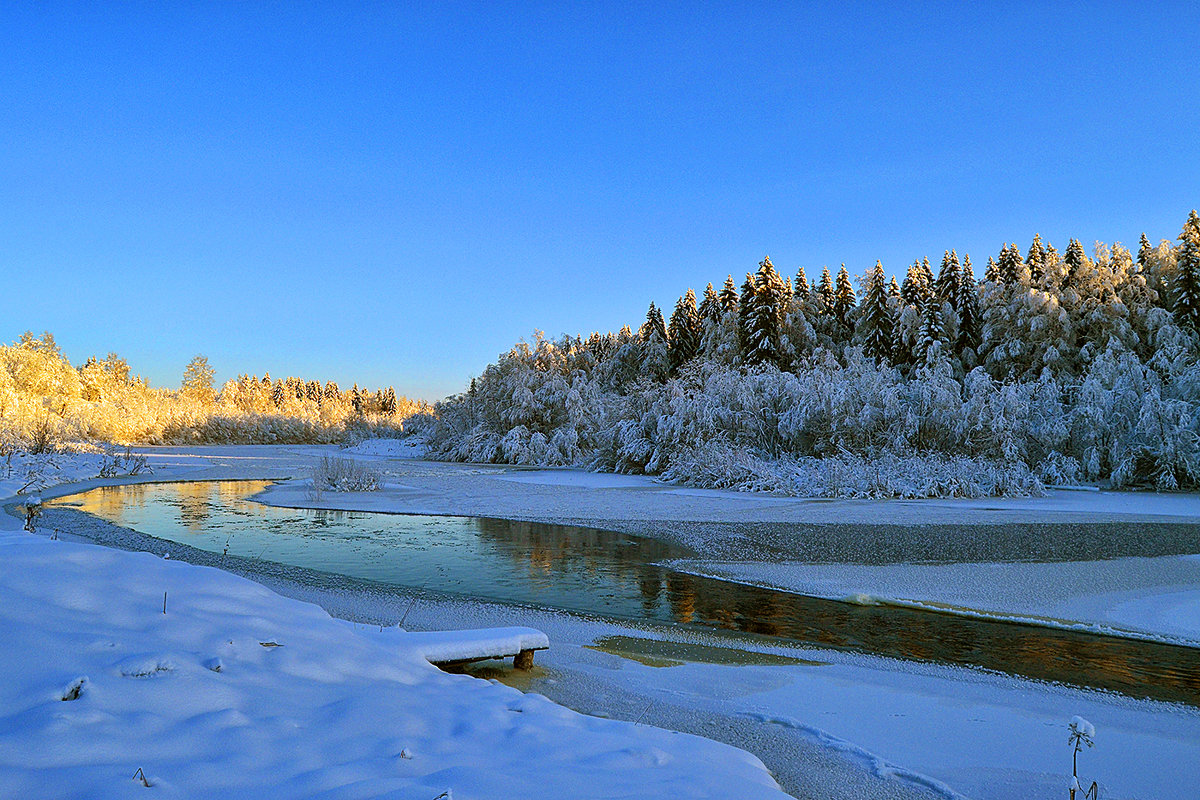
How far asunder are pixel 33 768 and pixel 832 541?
35.6 ft

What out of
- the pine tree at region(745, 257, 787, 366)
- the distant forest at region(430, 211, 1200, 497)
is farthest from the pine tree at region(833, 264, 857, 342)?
the pine tree at region(745, 257, 787, 366)

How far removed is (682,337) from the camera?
49031 millimetres

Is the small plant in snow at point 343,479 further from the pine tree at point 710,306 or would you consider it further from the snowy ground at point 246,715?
the pine tree at point 710,306

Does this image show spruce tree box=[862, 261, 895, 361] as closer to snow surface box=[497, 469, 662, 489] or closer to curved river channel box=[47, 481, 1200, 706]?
snow surface box=[497, 469, 662, 489]

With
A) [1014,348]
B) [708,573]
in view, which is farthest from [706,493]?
[1014,348]

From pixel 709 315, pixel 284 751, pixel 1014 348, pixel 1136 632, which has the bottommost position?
pixel 1136 632

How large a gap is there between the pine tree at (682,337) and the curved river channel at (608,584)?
35747mm

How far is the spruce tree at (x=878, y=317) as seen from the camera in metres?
39.3

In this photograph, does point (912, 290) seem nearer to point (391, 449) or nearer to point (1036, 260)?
point (1036, 260)

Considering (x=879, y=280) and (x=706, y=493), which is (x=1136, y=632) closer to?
(x=706, y=493)

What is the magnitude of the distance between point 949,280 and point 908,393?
20.9 meters

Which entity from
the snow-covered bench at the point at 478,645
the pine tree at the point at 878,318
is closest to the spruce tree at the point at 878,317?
the pine tree at the point at 878,318

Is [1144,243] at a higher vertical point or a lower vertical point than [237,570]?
higher

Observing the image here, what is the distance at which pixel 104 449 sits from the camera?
28.5 metres
